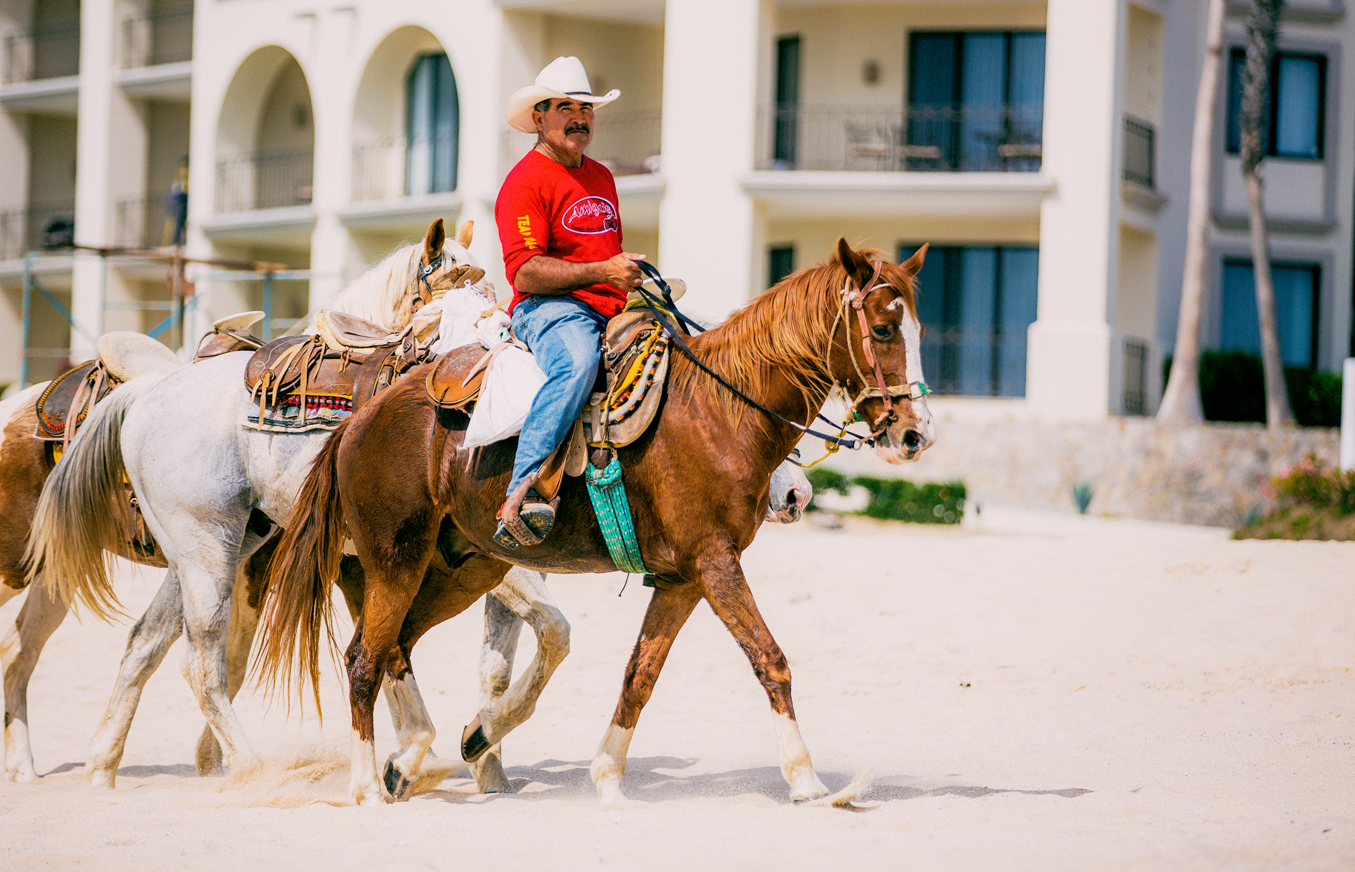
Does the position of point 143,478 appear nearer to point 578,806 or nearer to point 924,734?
point 578,806

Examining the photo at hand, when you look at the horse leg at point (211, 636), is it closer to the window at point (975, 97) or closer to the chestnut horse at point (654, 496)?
the chestnut horse at point (654, 496)

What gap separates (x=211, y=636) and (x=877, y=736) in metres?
3.59

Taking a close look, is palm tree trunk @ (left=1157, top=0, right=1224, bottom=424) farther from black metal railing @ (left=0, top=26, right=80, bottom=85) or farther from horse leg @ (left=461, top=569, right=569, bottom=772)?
black metal railing @ (left=0, top=26, right=80, bottom=85)

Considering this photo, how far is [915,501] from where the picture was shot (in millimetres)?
15602

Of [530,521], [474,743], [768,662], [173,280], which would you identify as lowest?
[474,743]

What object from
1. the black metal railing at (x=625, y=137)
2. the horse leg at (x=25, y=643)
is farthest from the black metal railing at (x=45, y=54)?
the horse leg at (x=25, y=643)

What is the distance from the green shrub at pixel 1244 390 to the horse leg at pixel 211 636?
18785 millimetres

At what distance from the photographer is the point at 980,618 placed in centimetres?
976

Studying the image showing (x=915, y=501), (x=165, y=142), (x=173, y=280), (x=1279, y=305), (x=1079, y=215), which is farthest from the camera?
(x=165, y=142)

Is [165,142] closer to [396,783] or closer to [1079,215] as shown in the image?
[1079,215]

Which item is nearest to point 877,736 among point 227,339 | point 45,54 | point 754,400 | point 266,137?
point 754,400

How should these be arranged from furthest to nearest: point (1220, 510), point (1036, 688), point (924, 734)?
1. point (1220, 510)
2. point (1036, 688)
3. point (924, 734)

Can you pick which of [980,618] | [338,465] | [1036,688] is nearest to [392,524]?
[338,465]

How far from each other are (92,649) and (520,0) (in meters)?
15.0
